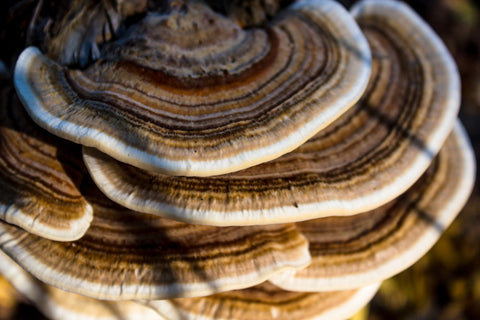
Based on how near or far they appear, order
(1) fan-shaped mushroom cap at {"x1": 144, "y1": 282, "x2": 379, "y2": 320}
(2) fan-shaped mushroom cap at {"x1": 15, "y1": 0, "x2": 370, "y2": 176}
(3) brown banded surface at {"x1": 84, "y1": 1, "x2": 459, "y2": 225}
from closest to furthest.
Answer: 1. (2) fan-shaped mushroom cap at {"x1": 15, "y1": 0, "x2": 370, "y2": 176}
2. (3) brown banded surface at {"x1": 84, "y1": 1, "x2": 459, "y2": 225}
3. (1) fan-shaped mushroom cap at {"x1": 144, "y1": 282, "x2": 379, "y2": 320}

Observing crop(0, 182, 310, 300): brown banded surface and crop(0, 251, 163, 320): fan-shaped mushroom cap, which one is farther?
crop(0, 251, 163, 320): fan-shaped mushroom cap

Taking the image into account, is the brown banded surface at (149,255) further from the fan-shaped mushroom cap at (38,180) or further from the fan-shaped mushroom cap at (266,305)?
the fan-shaped mushroom cap at (266,305)

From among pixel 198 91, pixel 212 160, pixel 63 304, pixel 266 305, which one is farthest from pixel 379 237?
pixel 63 304

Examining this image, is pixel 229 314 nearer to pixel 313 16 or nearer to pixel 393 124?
pixel 393 124

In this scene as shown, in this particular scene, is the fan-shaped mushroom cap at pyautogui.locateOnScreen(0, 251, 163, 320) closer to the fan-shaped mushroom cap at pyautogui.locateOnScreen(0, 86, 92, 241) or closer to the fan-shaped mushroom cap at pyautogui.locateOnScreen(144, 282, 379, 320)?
A: the fan-shaped mushroom cap at pyautogui.locateOnScreen(144, 282, 379, 320)

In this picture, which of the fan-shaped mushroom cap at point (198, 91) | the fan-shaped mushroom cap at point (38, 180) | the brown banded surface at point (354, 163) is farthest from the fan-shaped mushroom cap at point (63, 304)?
the fan-shaped mushroom cap at point (198, 91)

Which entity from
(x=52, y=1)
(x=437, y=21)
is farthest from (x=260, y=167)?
(x=437, y=21)

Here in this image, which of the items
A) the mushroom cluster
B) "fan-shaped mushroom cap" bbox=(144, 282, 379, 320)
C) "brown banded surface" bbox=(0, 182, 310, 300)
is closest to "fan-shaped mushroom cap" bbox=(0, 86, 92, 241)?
the mushroom cluster
